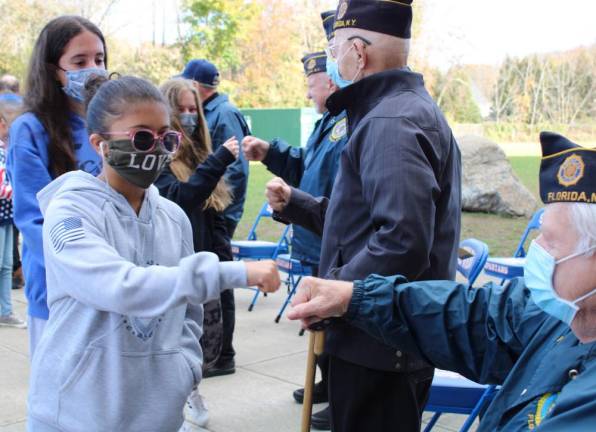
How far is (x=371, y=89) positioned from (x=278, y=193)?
0.74 m

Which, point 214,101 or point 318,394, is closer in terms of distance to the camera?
point 318,394

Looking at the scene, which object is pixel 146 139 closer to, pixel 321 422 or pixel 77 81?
pixel 77 81

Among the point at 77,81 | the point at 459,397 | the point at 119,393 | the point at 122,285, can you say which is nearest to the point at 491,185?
the point at 459,397

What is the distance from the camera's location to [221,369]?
5.15 metres

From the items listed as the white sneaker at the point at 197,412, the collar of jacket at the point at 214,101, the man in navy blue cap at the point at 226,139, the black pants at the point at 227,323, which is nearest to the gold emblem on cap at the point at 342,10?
the white sneaker at the point at 197,412

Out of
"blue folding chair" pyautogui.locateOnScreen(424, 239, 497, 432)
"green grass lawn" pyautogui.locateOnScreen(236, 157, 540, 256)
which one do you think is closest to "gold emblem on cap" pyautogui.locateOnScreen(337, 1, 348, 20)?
"blue folding chair" pyautogui.locateOnScreen(424, 239, 497, 432)

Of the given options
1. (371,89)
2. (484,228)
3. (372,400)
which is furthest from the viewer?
→ (484,228)

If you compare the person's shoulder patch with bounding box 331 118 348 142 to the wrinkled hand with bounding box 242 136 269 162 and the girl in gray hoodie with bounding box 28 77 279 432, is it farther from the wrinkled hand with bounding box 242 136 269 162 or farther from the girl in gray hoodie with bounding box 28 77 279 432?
the girl in gray hoodie with bounding box 28 77 279 432

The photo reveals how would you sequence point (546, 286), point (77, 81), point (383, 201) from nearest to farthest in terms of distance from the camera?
point (546, 286) < point (383, 201) < point (77, 81)

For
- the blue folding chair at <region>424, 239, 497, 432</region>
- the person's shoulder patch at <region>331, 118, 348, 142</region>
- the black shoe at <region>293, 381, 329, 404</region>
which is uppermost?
the person's shoulder patch at <region>331, 118, 348, 142</region>

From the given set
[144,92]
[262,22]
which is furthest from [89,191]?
[262,22]

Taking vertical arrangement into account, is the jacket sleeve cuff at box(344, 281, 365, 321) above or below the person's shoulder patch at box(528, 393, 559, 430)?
above

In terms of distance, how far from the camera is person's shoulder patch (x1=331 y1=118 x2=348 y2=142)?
4113 millimetres

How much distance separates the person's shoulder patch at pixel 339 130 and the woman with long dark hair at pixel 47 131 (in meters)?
1.51
